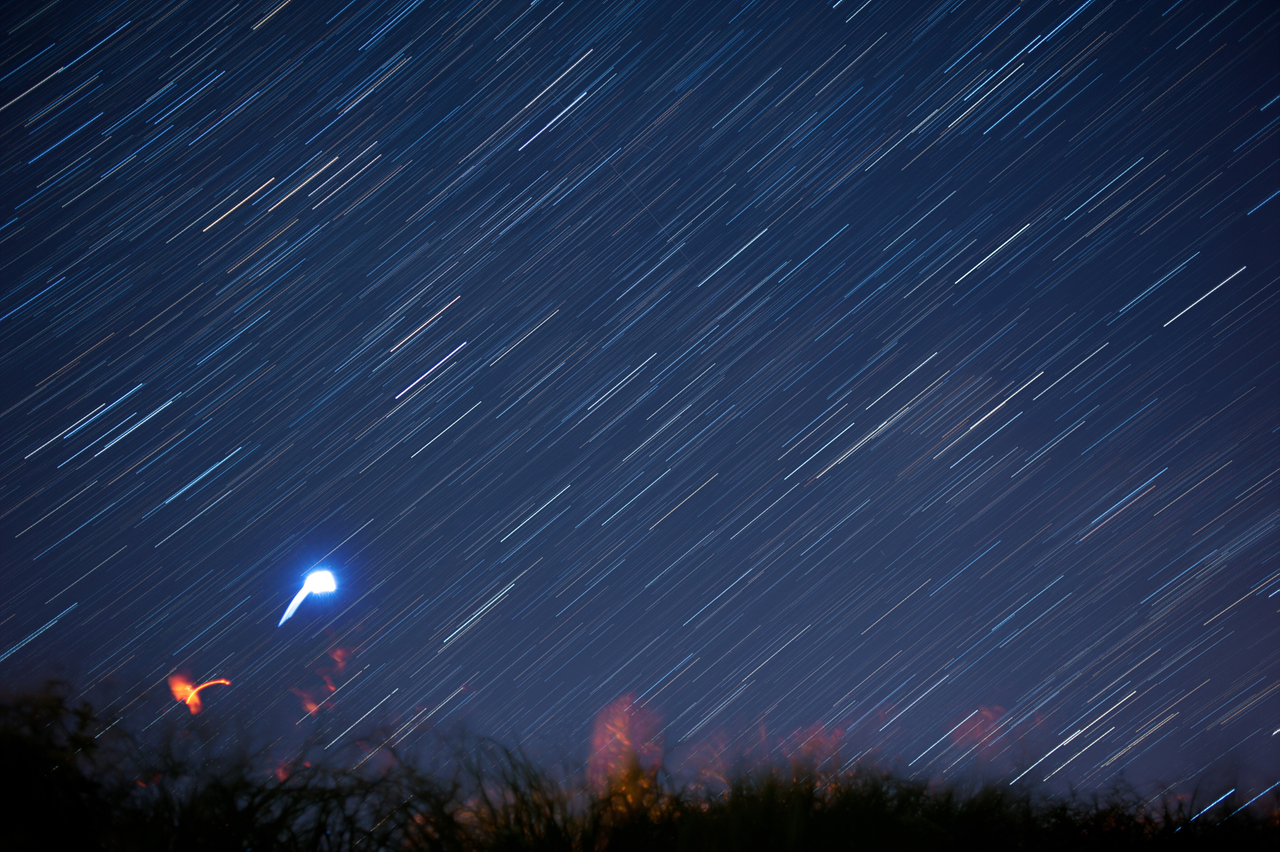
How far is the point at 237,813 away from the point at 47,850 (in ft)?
3.18

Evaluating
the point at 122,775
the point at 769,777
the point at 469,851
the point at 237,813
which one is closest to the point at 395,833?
the point at 469,851

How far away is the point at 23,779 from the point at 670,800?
15.6ft

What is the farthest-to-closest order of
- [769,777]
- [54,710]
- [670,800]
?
[769,777], [670,800], [54,710]

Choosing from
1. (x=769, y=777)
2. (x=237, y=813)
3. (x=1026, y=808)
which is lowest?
(x=1026, y=808)

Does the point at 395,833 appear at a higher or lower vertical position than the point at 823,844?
higher

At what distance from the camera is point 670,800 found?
5305mm

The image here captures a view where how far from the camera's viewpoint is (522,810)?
187 inches

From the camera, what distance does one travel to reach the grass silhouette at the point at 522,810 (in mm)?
4031

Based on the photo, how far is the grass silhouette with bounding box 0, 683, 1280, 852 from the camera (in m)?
4.03

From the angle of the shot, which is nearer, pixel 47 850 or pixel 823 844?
pixel 47 850

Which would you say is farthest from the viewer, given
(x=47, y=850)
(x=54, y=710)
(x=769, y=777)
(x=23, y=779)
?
(x=769, y=777)

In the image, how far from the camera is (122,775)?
427cm

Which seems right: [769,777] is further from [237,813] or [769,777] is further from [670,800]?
[237,813]

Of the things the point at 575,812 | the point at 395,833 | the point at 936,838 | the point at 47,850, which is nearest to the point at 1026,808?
the point at 936,838
